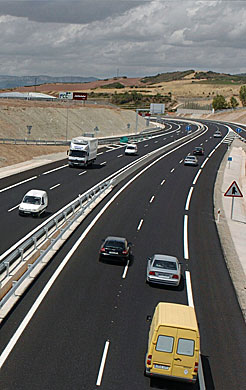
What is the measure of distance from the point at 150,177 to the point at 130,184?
5555mm

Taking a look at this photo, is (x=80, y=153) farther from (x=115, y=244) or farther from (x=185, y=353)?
(x=185, y=353)

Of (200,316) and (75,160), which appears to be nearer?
(200,316)

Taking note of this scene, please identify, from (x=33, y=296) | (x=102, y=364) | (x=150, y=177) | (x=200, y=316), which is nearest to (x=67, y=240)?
(x=33, y=296)

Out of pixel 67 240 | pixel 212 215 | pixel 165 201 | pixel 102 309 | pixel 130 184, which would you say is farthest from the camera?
pixel 130 184

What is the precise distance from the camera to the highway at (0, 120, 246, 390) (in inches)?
578

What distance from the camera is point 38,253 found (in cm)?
2366

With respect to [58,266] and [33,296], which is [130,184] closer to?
[58,266]

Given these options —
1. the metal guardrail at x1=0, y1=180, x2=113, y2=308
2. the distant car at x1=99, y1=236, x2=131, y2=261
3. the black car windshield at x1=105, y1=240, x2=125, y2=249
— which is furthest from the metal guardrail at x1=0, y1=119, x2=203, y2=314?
the black car windshield at x1=105, y1=240, x2=125, y2=249

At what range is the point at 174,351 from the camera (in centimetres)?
1399

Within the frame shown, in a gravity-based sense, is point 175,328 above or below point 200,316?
above

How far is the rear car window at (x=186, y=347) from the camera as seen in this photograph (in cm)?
1392

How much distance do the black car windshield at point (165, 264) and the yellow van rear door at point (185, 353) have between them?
8214mm

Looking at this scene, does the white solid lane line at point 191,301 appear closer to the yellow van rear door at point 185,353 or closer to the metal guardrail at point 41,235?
the yellow van rear door at point 185,353

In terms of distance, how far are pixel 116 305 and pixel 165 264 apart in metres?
3.81
